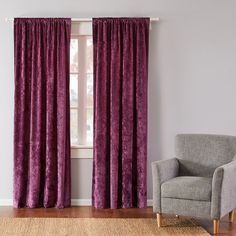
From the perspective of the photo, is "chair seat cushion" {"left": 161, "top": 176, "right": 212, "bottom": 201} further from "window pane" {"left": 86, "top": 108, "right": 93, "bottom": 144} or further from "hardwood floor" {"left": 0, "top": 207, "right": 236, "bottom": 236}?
"window pane" {"left": 86, "top": 108, "right": 93, "bottom": 144}

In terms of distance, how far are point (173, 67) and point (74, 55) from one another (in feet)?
3.69

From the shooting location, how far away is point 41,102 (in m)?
5.89

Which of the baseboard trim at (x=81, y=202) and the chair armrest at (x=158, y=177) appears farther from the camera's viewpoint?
the baseboard trim at (x=81, y=202)

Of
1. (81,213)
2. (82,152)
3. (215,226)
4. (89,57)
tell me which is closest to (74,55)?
(89,57)

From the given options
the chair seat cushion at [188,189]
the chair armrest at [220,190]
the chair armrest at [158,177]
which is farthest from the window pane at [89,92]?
the chair armrest at [220,190]

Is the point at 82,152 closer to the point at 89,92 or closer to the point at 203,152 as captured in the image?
the point at 89,92

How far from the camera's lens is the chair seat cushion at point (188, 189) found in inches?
191

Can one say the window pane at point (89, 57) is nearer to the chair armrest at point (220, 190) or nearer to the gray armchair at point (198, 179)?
the gray armchair at point (198, 179)


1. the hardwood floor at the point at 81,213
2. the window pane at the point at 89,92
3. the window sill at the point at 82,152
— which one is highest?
the window pane at the point at 89,92

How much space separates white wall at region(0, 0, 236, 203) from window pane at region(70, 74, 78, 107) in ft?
2.20

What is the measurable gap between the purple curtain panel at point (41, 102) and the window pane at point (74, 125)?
288 millimetres

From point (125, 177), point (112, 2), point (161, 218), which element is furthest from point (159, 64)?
point (161, 218)

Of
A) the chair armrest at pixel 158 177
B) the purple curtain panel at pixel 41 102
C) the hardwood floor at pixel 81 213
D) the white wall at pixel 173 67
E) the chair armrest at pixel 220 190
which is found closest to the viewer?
the chair armrest at pixel 220 190

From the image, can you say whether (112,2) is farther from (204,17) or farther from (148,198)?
(148,198)
